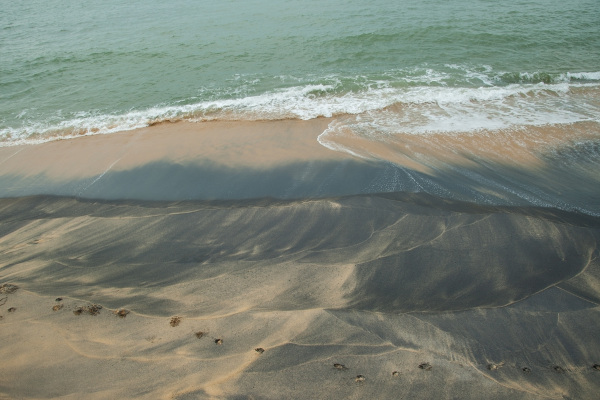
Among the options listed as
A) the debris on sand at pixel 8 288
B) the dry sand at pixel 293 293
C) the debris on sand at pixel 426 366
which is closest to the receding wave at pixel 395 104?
the dry sand at pixel 293 293

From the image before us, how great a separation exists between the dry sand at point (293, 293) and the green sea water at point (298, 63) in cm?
374

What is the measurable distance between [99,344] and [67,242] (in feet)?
7.34

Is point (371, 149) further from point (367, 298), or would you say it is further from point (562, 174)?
point (367, 298)

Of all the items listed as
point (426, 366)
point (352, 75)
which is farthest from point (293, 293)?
point (352, 75)

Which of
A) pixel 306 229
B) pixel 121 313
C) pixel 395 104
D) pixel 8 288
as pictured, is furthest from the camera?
pixel 395 104

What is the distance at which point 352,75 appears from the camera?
1105 centimetres

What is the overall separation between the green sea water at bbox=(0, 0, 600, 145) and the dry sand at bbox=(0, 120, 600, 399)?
12.3 ft

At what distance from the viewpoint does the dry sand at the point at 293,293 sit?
3.04 meters

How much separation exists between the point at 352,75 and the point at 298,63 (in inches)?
84.6

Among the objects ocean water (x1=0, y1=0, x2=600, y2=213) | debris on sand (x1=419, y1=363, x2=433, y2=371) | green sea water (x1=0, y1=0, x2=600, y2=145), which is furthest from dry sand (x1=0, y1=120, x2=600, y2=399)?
green sea water (x1=0, y1=0, x2=600, y2=145)

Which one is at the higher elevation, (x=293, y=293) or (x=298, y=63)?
(x=298, y=63)

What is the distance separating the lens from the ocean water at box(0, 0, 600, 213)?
7.38 m

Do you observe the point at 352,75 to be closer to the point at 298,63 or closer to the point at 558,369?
the point at 298,63

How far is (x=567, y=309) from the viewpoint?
3.58m
